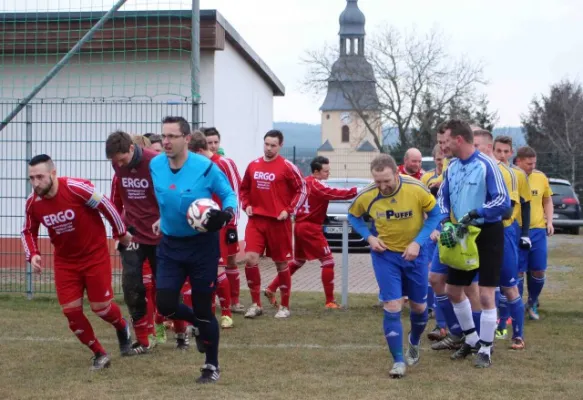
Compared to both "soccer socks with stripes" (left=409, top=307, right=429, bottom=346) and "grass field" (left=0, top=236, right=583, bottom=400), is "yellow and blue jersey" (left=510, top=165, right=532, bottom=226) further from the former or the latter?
"soccer socks with stripes" (left=409, top=307, right=429, bottom=346)

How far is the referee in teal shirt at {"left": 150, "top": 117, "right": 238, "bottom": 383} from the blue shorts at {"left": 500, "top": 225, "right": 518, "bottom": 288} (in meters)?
3.00

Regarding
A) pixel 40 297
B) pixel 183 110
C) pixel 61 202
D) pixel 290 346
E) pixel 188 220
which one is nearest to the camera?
pixel 188 220

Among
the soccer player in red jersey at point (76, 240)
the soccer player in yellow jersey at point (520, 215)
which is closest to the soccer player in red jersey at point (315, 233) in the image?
the soccer player in yellow jersey at point (520, 215)

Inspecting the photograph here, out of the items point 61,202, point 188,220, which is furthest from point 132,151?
point 188,220

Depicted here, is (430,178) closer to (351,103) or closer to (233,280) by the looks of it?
(233,280)

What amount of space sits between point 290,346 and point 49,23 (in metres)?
8.02

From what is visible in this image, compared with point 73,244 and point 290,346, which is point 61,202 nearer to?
point 73,244

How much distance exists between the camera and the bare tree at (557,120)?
51094 mm

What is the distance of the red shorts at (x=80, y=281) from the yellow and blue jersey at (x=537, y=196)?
5041 mm

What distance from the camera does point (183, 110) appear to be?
1320 centimetres

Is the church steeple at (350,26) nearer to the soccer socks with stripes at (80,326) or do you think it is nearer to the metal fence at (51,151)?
the metal fence at (51,151)

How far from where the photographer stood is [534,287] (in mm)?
10516

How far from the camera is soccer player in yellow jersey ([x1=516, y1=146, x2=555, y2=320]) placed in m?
10.2

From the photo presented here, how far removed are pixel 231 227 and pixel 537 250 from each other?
3501 mm
